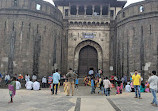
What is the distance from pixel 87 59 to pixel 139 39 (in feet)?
23.5

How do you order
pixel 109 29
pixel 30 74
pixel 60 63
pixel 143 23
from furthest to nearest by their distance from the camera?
pixel 109 29 < pixel 60 63 < pixel 143 23 < pixel 30 74

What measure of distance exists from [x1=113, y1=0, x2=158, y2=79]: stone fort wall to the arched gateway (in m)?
3.08

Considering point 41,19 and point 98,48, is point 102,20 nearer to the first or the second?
point 98,48

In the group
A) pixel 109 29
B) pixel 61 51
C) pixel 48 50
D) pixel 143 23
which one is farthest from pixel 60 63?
pixel 143 23

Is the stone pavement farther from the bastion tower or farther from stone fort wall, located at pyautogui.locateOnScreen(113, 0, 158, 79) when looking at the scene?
the bastion tower

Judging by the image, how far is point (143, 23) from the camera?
16.5m

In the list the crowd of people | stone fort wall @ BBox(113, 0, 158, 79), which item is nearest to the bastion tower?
stone fort wall @ BBox(113, 0, 158, 79)

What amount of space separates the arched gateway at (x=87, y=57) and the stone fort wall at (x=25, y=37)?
4284mm

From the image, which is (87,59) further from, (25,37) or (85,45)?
(25,37)

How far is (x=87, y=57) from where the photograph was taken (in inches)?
832

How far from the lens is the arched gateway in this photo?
815 inches

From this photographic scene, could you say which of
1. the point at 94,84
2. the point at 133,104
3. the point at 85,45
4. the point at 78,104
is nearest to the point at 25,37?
the point at 85,45

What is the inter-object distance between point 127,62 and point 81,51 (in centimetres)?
648

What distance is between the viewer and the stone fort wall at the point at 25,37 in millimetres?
15336
